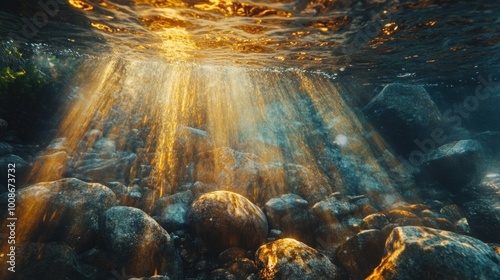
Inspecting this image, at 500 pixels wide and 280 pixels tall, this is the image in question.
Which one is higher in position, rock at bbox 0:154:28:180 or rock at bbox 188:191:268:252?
rock at bbox 0:154:28:180

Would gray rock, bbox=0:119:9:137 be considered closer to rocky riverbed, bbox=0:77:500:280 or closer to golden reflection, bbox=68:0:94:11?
rocky riverbed, bbox=0:77:500:280

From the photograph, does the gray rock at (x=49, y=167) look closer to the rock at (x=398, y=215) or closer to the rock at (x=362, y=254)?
the rock at (x=362, y=254)

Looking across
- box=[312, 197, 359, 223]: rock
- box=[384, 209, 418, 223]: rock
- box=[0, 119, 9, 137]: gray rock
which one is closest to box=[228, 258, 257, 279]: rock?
box=[312, 197, 359, 223]: rock

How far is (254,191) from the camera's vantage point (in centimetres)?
1098

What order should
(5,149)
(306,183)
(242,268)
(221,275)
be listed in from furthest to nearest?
(306,183) → (5,149) → (242,268) → (221,275)

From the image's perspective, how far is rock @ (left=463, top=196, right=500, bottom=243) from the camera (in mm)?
8008

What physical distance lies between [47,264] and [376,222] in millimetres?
9040

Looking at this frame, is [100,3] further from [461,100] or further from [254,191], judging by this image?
[461,100]

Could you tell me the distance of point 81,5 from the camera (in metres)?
6.18

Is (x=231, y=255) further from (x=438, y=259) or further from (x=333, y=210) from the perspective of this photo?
(x=438, y=259)

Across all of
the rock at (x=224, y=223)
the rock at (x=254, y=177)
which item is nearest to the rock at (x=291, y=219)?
the rock at (x=224, y=223)

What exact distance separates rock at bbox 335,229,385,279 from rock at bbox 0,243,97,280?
6.06 m

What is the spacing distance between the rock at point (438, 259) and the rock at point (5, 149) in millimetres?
12095

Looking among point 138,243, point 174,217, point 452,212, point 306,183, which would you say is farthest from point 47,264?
point 452,212
